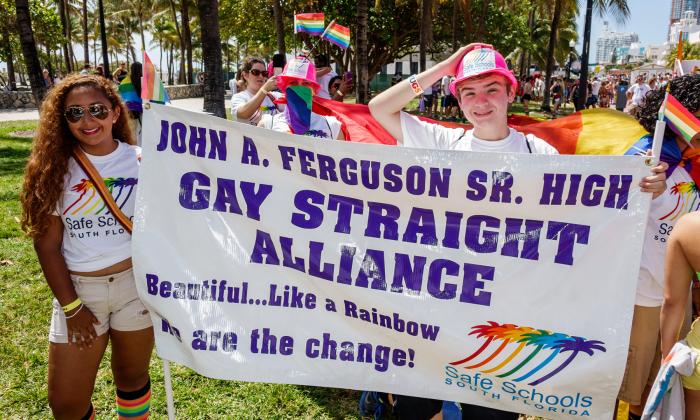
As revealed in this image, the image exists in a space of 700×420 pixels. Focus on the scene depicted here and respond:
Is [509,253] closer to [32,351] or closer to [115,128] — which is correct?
[115,128]

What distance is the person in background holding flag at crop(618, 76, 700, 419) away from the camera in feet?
7.88

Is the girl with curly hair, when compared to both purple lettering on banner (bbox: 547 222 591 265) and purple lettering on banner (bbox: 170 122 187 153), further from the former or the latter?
purple lettering on banner (bbox: 547 222 591 265)

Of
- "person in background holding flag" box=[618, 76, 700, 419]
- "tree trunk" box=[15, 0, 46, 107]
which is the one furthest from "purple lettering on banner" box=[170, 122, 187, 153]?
"tree trunk" box=[15, 0, 46, 107]

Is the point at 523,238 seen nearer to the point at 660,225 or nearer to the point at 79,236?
the point at 660,225

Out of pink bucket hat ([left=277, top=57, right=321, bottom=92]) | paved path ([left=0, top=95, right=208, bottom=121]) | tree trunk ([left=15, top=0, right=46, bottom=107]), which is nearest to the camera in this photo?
pink bucket hat ([left=277, top=57, right=321, bottom=92])

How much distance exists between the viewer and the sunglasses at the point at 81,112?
92.4 inches

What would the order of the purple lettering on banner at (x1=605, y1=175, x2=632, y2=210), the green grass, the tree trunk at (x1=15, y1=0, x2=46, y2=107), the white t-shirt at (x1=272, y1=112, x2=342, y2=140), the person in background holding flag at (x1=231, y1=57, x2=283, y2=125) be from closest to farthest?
the purple lettering on banner at (x1=605, y1=175, x2=632, y2=210), the green grass, the white t-shirt at (x1=272, y1=112, x2=342, y2=140), the person in background holding flag at (x1=231, y1=57, x2=283, y2=125), the tree trunk at (x1=15, y1=0, x2=46, y2=107)

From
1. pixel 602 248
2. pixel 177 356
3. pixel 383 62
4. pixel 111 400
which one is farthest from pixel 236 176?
pixel 383 62

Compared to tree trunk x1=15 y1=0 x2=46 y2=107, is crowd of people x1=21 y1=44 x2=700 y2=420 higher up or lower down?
lower down

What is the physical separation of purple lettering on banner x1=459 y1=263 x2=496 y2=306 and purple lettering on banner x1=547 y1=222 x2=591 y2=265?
0.31 m

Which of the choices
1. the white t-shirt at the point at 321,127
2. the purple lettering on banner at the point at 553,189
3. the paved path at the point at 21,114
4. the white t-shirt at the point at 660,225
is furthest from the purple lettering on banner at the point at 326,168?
the paved path at the point at 21,114

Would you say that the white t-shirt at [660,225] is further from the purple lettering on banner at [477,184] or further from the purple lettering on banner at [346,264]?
the purple lettering on banner at [346,264]

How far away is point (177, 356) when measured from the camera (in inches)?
100

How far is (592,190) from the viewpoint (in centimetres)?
226
